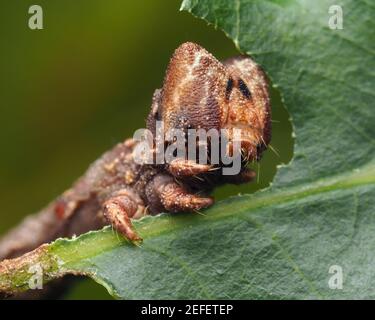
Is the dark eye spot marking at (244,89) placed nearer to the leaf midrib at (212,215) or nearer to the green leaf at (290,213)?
the green leaf at (290,213)

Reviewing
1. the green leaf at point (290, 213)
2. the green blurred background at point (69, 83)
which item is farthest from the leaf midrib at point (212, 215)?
the green blurred background at point (69, 83)

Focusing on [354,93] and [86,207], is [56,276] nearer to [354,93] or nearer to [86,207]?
[86,207]

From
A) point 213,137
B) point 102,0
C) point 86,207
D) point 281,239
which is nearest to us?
point 213,137

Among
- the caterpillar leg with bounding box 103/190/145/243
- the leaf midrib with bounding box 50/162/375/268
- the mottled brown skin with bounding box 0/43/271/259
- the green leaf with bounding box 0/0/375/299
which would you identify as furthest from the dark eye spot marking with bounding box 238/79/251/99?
the caterpillar leg with bounding box 103/190/145/243

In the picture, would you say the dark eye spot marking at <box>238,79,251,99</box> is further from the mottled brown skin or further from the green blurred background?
the green blurred background

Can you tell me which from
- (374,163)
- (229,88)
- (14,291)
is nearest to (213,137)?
(229,88)
